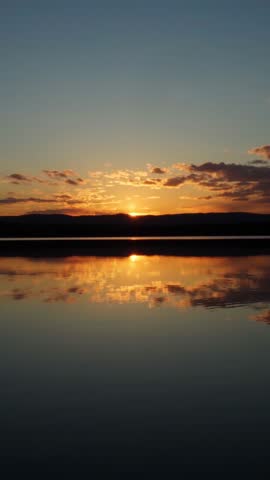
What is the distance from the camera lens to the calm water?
6938mm

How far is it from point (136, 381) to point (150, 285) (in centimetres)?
1388

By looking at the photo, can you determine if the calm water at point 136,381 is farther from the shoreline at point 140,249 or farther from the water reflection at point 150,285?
the shoreline at point 140,249

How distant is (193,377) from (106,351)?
8.77 feet

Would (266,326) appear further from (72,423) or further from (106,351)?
(72,423)

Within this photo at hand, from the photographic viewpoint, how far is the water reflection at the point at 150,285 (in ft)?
61.7

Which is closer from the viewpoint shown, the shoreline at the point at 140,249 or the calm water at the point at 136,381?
the calm water at the point at 136,381

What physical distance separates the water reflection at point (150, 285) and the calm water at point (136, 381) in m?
0.20

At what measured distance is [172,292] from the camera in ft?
69.7

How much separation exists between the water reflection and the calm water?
0.20 m

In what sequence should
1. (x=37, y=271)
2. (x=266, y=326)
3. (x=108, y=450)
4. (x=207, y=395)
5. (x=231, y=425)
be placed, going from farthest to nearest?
(x=37, y=271) → (x=266, y=326) → (x=207, y=395) → (x=231, y=425) → (x=108, y=450)

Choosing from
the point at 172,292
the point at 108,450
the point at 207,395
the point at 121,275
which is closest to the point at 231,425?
the point at 207,395

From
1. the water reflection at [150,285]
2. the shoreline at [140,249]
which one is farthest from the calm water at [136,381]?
the shoreline at [140,249]

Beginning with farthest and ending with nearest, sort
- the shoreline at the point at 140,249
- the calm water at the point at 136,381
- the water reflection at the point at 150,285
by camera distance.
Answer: the shoreline at the point at 140,249, the water reflection at the point at 150,285, the calm water at the point at 136,381

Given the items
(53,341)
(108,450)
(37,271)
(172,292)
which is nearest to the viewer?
(108,450)
